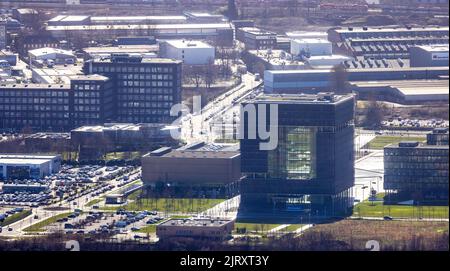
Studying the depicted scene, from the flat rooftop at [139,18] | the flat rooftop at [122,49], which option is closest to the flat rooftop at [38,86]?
the flat rooftop at [122,49]

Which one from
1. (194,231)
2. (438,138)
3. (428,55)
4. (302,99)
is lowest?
(428,55)

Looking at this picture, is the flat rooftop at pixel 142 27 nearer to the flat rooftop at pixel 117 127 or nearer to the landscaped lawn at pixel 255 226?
the flat rooftop at pixel 117 127

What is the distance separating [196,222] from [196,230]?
0.34 m

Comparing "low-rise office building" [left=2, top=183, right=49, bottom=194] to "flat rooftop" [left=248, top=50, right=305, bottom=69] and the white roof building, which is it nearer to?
"flat rooftop" [left=248, top=50, right=305, bottom=69]

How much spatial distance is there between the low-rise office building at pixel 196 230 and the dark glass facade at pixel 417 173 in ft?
5.99

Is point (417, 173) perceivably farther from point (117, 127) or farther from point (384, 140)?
point (117, 127)

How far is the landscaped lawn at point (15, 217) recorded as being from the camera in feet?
44.3

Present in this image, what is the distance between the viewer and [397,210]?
537 inches

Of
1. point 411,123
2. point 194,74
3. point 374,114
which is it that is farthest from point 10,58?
point 411,123

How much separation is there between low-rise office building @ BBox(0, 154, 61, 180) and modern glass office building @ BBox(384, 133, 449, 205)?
325cm

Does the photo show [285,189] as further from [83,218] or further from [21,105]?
[21,105]

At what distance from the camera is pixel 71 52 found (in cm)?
2345

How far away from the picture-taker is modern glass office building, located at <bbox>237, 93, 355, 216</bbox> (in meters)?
→ 14.3
